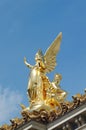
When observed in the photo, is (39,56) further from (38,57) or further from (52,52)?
(52,52)

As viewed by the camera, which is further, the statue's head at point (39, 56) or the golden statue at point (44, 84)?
the statue's head at point (39, 56)

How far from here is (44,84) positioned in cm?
4022

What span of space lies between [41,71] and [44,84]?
1.11m

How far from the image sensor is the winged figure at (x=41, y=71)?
39469 mm

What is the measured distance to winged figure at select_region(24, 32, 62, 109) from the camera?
129ft

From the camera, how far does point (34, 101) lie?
127 feet

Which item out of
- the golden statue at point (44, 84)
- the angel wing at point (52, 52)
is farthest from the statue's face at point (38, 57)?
the angel wing at point (52, 52)

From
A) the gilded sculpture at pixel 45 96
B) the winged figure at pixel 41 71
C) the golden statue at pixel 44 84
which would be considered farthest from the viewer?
the winged figure at pixel 41 71

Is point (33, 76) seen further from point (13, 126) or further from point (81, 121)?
point (81, 121)

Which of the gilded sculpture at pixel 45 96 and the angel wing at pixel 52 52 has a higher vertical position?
the angel wing at pixel 52 52

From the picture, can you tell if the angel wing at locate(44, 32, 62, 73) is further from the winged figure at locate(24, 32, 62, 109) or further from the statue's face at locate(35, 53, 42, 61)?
the statue's face at locate(35, 53, 42, 61)

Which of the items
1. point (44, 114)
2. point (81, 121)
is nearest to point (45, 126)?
point (44, 114)

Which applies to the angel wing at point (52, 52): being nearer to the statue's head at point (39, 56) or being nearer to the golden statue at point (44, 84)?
the golden statue at point (44, 84)

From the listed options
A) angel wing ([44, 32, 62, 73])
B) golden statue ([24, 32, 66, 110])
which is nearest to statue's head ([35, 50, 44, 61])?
golden statue ([24, 32, 66, 110])
